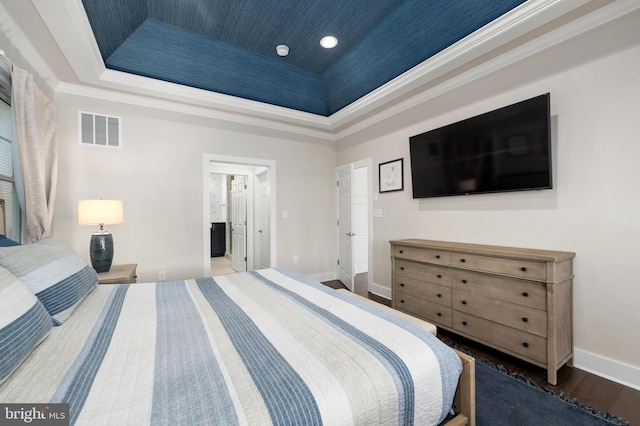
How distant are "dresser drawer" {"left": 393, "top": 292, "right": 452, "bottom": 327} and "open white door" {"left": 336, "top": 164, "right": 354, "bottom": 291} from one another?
1243 millimetres

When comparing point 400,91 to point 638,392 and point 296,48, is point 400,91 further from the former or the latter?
point 638,392

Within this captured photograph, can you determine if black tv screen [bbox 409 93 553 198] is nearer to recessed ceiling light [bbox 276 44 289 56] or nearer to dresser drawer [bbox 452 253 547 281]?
dresser drawer [bbox 452 253 547 281]

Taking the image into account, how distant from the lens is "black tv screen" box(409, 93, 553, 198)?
7.13 feet

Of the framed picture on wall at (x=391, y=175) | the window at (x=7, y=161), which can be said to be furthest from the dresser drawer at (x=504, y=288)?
the window at (x=7, y=161)

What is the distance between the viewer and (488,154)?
8.32 feet

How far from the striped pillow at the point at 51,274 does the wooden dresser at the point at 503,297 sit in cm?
270

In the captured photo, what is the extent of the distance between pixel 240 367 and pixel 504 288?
84.2 inches

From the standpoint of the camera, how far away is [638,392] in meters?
1.75

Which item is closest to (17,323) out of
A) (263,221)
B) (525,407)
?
(525,407)

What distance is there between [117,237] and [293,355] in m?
3.32

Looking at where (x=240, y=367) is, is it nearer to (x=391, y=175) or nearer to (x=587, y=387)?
(x=587, y=387)

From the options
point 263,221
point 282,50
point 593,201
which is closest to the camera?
point 593,201

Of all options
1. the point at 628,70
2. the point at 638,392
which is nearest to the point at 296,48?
the point at 628,70

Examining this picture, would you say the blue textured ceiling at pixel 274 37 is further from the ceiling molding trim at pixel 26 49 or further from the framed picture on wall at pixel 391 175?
the framed picture on wall at pixel 391 175
